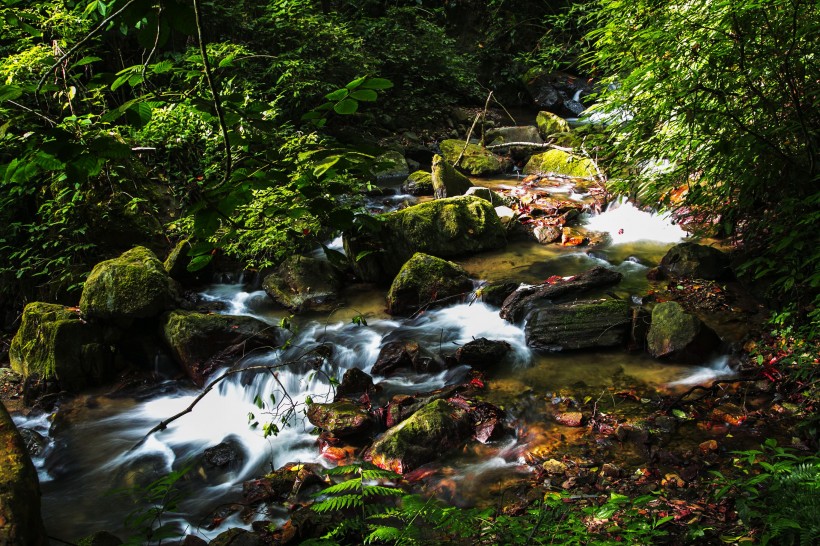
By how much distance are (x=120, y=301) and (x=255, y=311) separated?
1786 mm

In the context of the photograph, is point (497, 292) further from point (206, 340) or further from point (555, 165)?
point (555, 165)

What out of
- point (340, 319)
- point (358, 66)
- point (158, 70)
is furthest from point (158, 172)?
point (158, 70)

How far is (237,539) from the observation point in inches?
147

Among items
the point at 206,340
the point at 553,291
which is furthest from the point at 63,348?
the point at 553,291

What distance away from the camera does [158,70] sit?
168cm

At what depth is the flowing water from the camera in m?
4.61

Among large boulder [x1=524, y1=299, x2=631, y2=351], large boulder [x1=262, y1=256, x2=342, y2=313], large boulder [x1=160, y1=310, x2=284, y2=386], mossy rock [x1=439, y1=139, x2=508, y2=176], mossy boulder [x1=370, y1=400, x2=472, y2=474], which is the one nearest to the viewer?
mossy boulder [x1=370, y1=400, x2=472, y2=474]

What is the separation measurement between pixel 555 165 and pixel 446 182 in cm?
372

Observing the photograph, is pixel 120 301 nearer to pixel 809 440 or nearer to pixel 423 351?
pixel 423 351

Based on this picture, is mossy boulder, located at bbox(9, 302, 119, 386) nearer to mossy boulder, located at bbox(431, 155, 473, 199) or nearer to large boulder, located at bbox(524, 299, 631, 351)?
large boulder, located at bbox(524, 299, 631, 351)

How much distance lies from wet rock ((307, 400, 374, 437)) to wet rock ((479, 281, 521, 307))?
266 cm

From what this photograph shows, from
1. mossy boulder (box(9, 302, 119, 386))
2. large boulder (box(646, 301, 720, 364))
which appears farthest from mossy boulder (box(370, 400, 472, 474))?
mossy boulder (box(9, 302, 119, 386))

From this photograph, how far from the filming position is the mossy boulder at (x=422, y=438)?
14.7 feet

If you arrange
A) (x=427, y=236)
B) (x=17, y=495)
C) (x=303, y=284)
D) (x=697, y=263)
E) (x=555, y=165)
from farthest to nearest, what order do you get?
(x=555, y=165), (x=427, y=236), (x=303, y=284), (x=697, y=263), (x=17, y=495)
